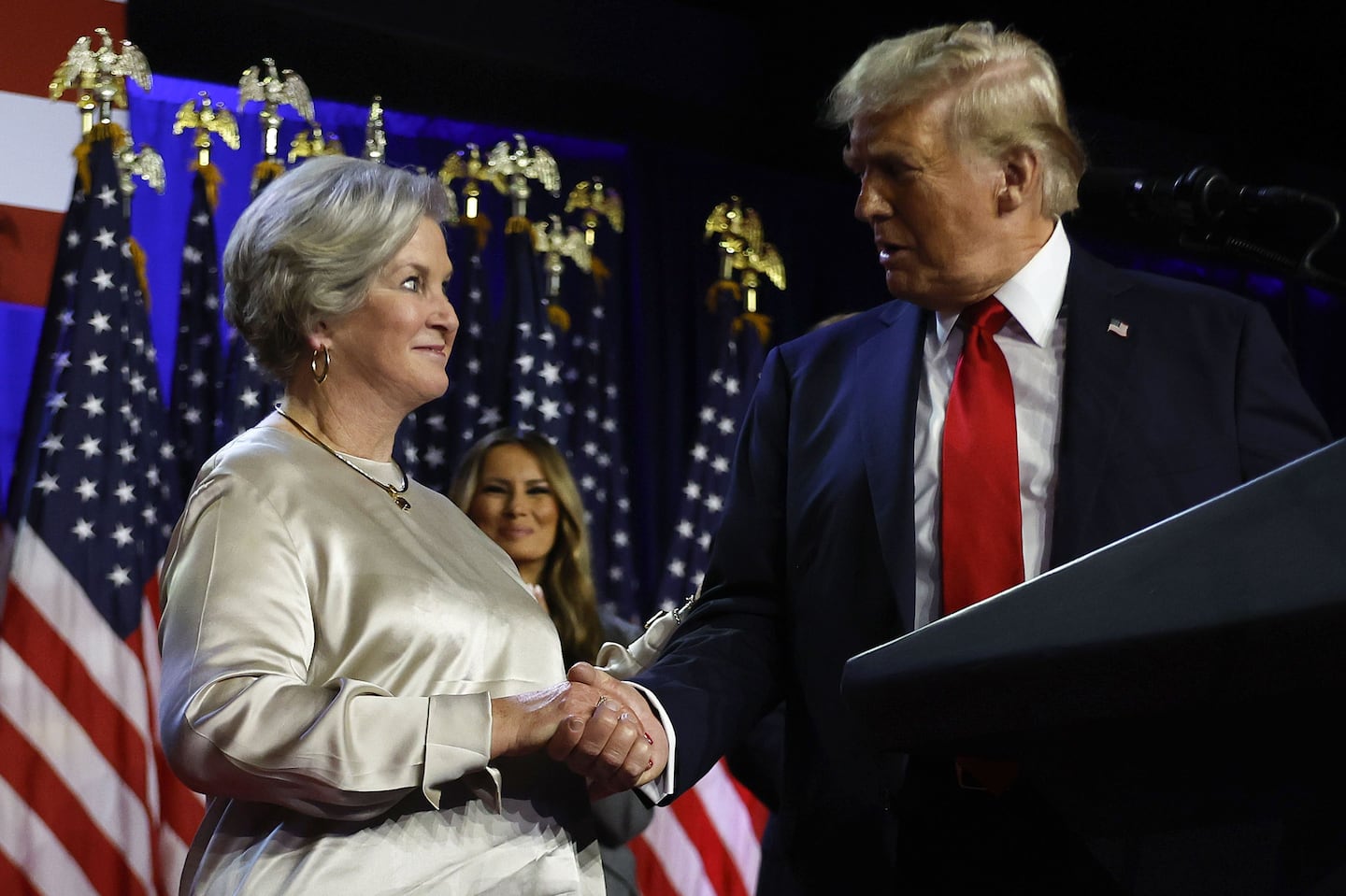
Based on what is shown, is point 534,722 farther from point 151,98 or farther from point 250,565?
point 151,98

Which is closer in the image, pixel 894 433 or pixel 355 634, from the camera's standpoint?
pixel 355 634

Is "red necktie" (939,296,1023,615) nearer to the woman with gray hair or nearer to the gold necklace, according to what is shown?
the woman with gray hair

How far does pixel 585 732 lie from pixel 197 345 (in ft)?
11.9

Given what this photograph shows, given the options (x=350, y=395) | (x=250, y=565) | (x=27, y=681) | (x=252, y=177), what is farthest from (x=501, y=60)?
(x=250, y=565)

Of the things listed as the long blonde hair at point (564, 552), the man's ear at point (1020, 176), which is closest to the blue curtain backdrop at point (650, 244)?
the long blonde hair at point (564, 552)

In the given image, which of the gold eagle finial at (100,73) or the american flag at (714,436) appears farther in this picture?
A: the american flag at (714,436)

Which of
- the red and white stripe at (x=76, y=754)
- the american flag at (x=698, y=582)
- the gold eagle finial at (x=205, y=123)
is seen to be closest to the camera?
the red and white stripe at (x=76, y=754)

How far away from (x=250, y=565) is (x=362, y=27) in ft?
11.3

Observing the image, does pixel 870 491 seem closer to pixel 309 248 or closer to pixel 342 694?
pixel 342 694

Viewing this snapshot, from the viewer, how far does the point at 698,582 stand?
532 cm

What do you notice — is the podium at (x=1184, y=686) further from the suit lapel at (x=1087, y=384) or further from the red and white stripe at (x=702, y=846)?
the red and white stripe at (x=702, y=846)

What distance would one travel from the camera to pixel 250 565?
5.08 ft

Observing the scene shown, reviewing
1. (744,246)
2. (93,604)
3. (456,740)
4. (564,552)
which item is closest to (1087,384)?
(456,740)

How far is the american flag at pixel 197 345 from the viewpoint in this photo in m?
4.70
